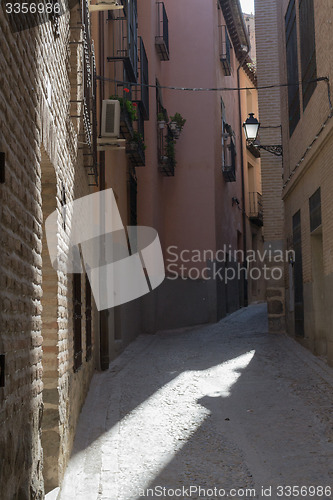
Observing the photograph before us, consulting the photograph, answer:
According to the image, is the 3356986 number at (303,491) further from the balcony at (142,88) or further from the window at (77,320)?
the balcony at (142,88)

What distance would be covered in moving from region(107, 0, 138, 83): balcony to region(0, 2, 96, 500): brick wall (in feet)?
21.8

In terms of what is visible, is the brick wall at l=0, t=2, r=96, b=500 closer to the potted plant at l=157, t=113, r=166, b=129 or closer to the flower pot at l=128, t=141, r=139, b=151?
the flower pot at l=128, t=141, r=139, b=151

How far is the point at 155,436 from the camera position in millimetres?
6699

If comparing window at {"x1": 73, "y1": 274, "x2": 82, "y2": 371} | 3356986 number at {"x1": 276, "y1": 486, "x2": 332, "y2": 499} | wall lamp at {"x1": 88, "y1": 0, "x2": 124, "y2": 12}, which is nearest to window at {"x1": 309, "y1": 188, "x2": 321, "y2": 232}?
wall lamp at {"x1": 88, "y1": 0, "x2": 124, "y2": 12}

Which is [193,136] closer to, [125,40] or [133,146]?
[133,146]

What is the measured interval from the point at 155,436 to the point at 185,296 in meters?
12.2

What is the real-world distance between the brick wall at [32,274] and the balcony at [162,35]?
1221 centimetres

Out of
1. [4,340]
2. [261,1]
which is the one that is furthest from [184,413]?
→ [261,1]

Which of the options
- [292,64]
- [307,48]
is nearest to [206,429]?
[307,48]

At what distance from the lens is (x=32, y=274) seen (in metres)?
4.09

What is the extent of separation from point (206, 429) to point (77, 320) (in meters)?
1.73

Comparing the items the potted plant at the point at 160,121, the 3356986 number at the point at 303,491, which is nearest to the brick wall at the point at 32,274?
the 3356986 number at the point at 303,491

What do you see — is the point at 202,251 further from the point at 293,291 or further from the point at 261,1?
the point at 261,1

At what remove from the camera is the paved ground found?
5.24m
